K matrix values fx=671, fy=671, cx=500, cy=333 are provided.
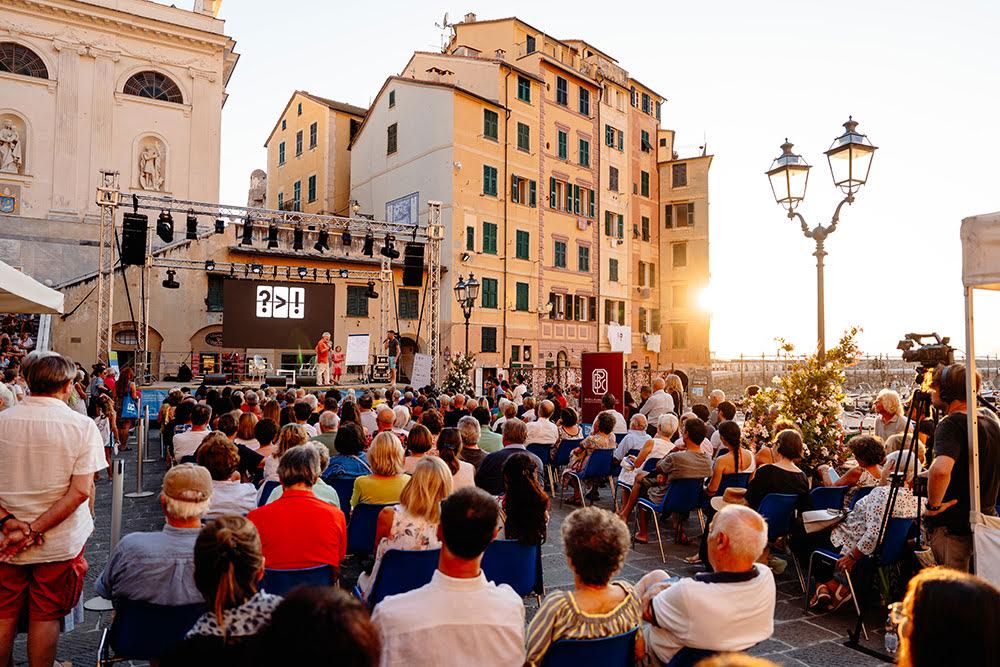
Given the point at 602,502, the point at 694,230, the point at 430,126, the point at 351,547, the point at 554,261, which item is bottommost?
the point at 602,502

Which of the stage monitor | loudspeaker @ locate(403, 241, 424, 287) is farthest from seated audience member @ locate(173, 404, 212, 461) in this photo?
the stage monitor

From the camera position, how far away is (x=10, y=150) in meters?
24.2

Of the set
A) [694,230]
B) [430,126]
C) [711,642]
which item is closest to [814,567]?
[711,642]

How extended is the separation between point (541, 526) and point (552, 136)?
29.8m

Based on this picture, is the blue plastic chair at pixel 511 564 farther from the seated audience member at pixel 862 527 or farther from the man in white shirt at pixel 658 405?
the man in white shirt at pixel 658 405

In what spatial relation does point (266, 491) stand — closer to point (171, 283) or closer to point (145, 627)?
point (145, 627)

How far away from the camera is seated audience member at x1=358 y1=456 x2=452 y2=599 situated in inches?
153

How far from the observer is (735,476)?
6.47m

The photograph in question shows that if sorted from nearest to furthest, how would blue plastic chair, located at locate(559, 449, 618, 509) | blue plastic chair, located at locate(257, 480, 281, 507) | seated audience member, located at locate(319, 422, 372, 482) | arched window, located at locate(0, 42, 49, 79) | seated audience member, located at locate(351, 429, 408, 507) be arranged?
seated audience member, located at locate(351, 429, 408, 507) → blue plastic chair, located at locate(257, 480, 281, 507) → seated audience member, located at locate(319, 422, 372, 482) → blue plastic chair, located at locate(559, 449, 618, 509) → arched window, located at locate(0, 42, 49, 79)

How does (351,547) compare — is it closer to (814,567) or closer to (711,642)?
(711,642)

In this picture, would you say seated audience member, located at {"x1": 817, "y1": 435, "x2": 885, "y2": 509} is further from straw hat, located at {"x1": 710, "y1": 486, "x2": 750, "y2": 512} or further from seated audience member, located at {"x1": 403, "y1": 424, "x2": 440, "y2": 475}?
seated audience member, located at {"x1": 403, "y1": 424, "x2": 440, "y2": 475}

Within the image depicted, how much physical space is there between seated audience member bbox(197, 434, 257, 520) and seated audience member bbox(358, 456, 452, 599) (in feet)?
3.76

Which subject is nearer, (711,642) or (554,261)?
(711,642)

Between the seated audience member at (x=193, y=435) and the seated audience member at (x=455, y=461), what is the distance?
2.67 meters
